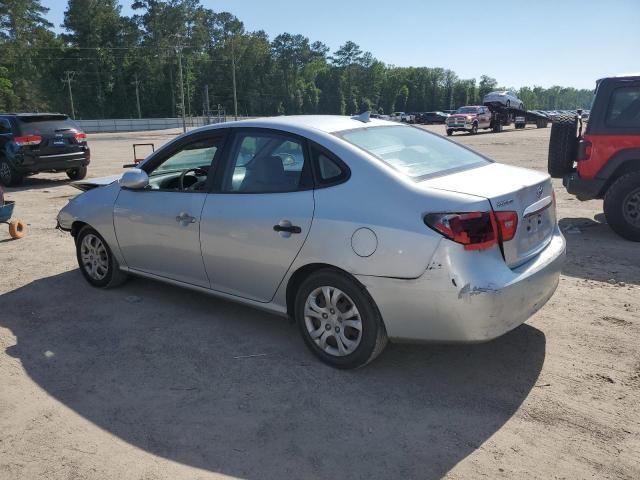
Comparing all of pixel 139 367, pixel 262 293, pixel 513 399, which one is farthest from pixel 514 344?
pixel 139 367

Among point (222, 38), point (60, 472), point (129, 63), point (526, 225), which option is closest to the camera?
point (60, 472)

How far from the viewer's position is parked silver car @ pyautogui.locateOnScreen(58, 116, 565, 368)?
3.15m

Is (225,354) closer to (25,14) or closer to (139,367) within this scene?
(139,367)

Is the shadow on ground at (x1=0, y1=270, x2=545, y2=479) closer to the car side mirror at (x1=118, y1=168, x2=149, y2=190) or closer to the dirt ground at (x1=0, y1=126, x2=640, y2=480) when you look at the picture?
the dirt ground at (x1=0, y1=126, x2=640, y2=480)

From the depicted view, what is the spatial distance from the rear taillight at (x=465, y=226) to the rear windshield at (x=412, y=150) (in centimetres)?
43

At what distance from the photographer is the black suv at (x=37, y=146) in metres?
12.7

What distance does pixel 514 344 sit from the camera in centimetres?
401

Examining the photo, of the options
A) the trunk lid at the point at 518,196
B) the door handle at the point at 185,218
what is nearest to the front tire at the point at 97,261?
the door handle at the point at 185,218

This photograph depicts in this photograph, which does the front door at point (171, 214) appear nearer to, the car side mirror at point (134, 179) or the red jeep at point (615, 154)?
the car side mirror at point (134, 179)

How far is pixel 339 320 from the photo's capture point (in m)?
3.59

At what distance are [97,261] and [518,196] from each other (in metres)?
4.00

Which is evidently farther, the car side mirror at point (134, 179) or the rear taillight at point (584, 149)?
the rear taillight at point (584, 149)

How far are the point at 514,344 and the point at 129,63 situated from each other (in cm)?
10676

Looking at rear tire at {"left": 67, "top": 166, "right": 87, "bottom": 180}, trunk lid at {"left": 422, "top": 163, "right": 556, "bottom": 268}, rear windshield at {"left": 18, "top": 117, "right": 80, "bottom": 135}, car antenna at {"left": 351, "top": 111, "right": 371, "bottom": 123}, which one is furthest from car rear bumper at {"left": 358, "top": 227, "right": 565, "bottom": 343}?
rear tire at {"left": 67, "top": 166, "right": 87, "bottom": 180}
